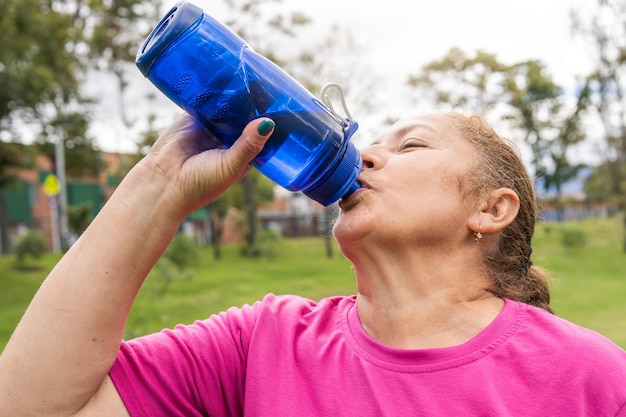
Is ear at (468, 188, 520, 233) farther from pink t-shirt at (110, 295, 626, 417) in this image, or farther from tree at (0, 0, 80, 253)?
tree at (0, 0, 80, 253)

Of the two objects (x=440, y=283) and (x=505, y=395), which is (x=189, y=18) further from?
(x=505, y=395)

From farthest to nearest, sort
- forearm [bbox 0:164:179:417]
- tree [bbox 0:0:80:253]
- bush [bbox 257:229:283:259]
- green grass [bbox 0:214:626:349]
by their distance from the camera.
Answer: bush [bbox 257:229:283:259] → tree [bbox 0:0:80:253] → green grass [bbox 0:214:626:349] → forearm [bbox 0:164:179:417]

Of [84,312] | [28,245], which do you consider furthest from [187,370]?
[28,245]

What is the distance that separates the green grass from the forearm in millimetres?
1277

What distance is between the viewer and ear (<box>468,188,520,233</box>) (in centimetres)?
150

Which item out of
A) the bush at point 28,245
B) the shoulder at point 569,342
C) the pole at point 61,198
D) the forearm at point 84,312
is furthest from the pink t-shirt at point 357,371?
the pole at point 61,198

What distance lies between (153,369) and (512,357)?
0.80m

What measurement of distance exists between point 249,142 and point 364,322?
56 cm

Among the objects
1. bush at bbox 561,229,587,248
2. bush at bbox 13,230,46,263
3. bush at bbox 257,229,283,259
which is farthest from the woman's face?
bush at bbox 561,229,587,248

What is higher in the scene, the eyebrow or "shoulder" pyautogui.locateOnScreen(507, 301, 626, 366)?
the eyebrow

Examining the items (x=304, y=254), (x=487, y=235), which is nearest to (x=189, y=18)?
(x=487, y=235)

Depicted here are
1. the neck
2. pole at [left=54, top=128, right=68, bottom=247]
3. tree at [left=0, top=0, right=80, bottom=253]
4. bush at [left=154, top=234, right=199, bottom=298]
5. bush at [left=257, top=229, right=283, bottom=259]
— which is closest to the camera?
the neck

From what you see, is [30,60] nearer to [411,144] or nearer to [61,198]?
[61,198]

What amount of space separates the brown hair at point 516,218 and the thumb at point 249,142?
0.59 metres
